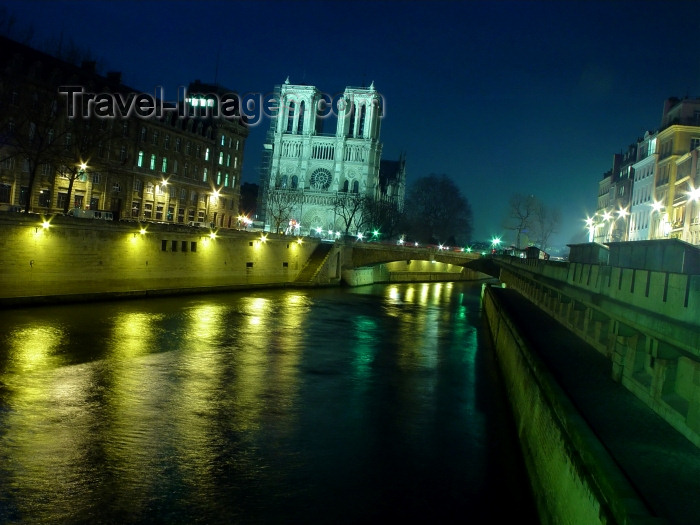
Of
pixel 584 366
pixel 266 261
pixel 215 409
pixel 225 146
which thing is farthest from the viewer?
pixel 225 146

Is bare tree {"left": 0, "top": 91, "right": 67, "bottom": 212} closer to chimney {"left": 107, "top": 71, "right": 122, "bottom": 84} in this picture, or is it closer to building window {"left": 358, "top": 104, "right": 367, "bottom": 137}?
chimney {"left": 107, "top": 71, "right": 122, "bottom": 84}

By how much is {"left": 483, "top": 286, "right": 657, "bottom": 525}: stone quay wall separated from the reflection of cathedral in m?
93.7

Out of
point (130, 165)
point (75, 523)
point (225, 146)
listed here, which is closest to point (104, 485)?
point (75, 523)

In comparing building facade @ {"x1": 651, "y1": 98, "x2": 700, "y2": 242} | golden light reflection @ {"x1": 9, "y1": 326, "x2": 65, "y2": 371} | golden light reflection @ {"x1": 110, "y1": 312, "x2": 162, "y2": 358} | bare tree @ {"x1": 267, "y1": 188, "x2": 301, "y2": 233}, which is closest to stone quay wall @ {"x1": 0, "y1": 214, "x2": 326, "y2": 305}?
golden light reflection @ {"x1": 110, "y1": 312, "x2": 162, "y2": 358}

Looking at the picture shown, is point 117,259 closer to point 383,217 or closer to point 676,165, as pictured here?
point 676,165

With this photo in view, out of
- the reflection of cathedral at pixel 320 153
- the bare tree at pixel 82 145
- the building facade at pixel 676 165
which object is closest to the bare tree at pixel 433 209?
the reflection of cathedral at pixel 320 153

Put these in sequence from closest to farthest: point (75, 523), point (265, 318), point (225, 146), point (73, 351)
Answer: point (75, 523) < point (73, 351) < point (265, 318) < point (225, 146)

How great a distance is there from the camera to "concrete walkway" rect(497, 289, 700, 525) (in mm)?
6938

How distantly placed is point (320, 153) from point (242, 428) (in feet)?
333

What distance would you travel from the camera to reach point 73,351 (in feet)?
70.5

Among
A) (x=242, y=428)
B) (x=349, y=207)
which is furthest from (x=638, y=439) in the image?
(x=349, y=207)

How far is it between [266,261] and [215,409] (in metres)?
35.8

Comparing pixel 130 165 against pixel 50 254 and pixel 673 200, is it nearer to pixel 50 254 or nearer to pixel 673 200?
pixel 50 254

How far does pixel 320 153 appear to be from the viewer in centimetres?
11388
